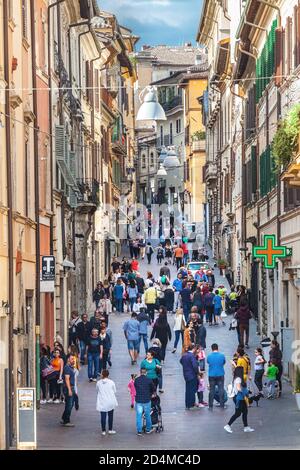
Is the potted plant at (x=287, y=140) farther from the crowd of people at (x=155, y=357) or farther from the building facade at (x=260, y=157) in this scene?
the crowd of people at (x=155, y=357)

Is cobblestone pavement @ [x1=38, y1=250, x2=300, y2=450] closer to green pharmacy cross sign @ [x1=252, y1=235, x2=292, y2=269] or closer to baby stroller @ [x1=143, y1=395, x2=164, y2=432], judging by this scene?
baby stroller @ [x1=143, y1=395, x2=164, y2=432]

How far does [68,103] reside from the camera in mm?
47344

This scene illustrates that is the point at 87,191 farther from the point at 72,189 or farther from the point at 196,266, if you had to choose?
the point at 196,266

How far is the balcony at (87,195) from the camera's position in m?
49.8

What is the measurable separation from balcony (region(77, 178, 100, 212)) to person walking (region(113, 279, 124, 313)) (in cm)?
298

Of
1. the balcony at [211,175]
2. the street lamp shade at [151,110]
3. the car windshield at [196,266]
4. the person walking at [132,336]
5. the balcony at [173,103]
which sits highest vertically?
the balcony at [173,103]

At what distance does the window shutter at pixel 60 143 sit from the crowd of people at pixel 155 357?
4.61 m

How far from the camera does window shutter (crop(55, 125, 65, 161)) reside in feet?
135

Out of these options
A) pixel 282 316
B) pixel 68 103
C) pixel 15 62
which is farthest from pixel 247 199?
pixel 15 62

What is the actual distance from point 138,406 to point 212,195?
60912 millimetres

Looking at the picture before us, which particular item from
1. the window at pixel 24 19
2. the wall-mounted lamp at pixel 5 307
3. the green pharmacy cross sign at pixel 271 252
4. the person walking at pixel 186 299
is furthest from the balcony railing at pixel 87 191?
the wall-mounted lamp at pixel 5 307

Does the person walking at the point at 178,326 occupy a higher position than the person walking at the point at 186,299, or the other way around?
the person walking at the point at 186,299

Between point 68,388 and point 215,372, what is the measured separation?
12.2 feet
